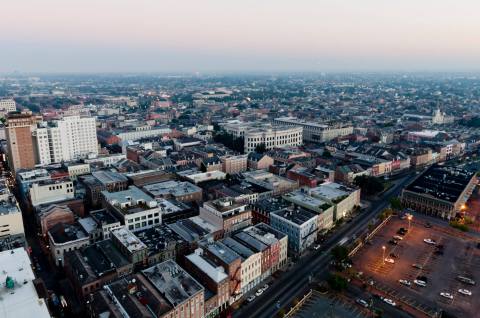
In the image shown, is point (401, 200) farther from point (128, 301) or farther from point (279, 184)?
point (128, 301)

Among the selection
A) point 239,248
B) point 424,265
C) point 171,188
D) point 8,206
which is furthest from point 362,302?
point 8,206

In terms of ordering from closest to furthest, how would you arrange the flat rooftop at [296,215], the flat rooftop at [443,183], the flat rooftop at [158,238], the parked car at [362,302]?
the parked car at [362,302], the flat rooftop at [158,238], the flat rooftop at [296,215], the flat rooftop at [443,183]

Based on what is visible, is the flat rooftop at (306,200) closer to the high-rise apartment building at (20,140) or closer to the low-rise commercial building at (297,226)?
the low-rise commercial building at (297,226)

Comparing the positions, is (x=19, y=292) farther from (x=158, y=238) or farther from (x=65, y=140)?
(x=65, y=140)

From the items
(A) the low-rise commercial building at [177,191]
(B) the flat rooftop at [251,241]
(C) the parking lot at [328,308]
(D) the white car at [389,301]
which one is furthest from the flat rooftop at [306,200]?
(D) the white car at [389,301]

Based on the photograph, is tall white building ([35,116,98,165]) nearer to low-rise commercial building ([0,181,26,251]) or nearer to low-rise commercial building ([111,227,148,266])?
low-rise commercial building ([0,181,26,251])

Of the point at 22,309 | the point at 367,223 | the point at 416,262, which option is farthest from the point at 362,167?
the point at 22,309

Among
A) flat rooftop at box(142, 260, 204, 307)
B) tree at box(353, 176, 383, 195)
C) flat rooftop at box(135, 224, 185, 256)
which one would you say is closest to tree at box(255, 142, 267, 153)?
tree at box(353, 176, 383, 195)
